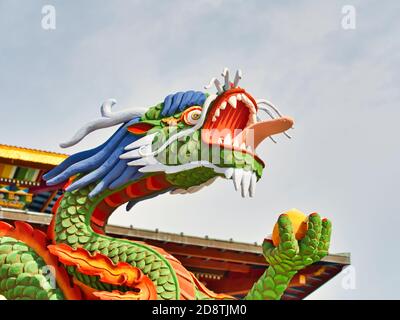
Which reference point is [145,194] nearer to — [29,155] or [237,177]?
[237,177]

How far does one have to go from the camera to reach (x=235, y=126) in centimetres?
773

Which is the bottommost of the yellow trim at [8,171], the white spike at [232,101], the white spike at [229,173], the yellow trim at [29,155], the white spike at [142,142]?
the white spike at [229,173]

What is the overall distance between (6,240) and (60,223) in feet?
1.75

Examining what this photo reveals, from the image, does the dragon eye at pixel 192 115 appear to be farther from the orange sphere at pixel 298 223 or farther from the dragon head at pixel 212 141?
the orange sphere at pixel 298 223

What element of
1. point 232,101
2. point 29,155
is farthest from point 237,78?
point 29,155

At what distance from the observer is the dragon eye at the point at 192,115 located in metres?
7.78

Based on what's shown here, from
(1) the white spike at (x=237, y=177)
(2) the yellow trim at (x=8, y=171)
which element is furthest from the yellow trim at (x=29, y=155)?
(1) the white spike at (x=237, y=177)

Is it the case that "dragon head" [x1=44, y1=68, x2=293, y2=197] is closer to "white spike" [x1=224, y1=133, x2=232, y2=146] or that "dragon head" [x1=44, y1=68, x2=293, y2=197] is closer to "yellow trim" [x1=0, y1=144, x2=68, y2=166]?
"white spike" [x1=224, y1=133, x2=232, y2=146]

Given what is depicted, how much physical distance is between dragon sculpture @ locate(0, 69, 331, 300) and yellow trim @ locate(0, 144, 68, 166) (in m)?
2.10

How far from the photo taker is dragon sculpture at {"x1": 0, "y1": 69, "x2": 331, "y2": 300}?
7543mm

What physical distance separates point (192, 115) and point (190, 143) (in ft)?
0.88

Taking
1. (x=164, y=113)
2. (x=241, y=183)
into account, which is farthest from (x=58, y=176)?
(x=241, y=183)
